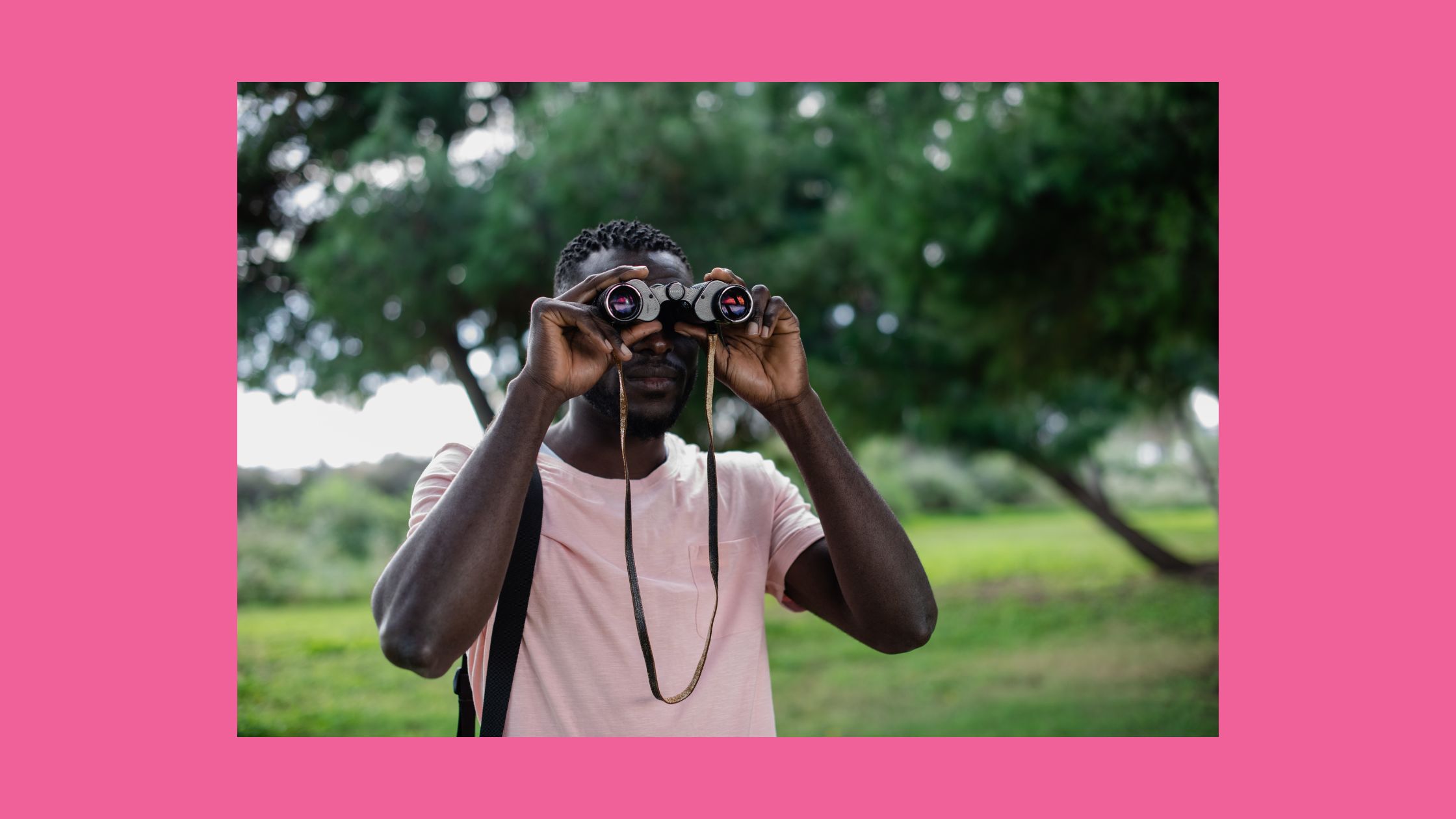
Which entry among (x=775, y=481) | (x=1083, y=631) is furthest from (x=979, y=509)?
(x=775, y=481)

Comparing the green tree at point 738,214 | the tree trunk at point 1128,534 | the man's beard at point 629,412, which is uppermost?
the green tree at point 738,214

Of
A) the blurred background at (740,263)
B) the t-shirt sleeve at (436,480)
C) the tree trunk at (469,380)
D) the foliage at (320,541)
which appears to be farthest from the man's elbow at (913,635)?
the foliage at (320,541)

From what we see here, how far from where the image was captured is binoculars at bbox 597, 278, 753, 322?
5.34 feet

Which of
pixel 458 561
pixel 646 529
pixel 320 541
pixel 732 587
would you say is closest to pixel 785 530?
pixel 732 587

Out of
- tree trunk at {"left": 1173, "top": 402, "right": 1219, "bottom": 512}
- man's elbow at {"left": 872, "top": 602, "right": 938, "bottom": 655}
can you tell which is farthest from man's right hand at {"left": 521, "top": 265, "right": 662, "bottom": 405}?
tree trunk at {"left": 1173, "top": 402, "right": 1219, "bottom": 512}

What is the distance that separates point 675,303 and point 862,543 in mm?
507

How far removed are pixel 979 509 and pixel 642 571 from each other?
44.0 feet

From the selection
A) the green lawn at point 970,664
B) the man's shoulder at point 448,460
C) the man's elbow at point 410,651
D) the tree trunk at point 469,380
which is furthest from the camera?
the green lawn at point 970,664

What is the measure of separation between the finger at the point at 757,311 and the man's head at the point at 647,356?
0.43ft

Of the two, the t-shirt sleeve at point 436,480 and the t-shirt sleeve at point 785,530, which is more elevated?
the t-shirt sleeve at point 436,480

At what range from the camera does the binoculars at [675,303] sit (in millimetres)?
1627

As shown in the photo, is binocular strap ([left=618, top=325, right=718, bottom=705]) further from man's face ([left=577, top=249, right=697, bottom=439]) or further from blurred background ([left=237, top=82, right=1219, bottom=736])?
blurred background ([left=237, top=82, right=1219, bottom=736])

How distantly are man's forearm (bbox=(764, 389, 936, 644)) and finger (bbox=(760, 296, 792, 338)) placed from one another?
134 millimetres

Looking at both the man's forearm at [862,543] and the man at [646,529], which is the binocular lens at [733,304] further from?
the man's forearm at [862,543]
